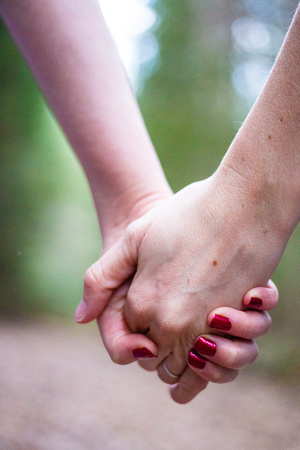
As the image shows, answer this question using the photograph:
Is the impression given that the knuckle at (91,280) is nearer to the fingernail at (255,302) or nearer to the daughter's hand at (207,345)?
the daughter's hand at (207,345)

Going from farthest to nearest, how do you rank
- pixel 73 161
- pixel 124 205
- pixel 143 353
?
pixel 73 161
pixel 124 205
pixel 143 353

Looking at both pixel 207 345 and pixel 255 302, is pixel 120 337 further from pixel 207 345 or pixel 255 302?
pixel 255 302

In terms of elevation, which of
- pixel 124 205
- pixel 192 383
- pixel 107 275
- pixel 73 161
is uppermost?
pixel 124 205

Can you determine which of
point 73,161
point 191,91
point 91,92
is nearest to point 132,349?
point 91,92

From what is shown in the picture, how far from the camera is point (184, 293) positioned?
0.97 m

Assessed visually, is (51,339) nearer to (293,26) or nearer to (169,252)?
(169,252)

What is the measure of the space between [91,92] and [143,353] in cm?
71

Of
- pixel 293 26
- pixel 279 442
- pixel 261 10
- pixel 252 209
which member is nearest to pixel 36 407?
pixel 279 442

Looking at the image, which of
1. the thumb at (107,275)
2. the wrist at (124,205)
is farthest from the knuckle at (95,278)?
the wrist at (124,205)

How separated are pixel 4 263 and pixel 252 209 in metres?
4.46

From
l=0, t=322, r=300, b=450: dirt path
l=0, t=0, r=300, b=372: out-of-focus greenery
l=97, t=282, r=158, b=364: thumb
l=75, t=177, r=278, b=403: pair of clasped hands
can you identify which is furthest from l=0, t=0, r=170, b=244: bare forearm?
l=0, t=0, r=300, b=372: out-of-focus greenery

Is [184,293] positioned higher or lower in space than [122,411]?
higher

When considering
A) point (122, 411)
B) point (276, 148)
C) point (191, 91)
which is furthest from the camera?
point (191, 91)

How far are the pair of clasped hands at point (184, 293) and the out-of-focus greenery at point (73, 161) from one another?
2440 millimetres
